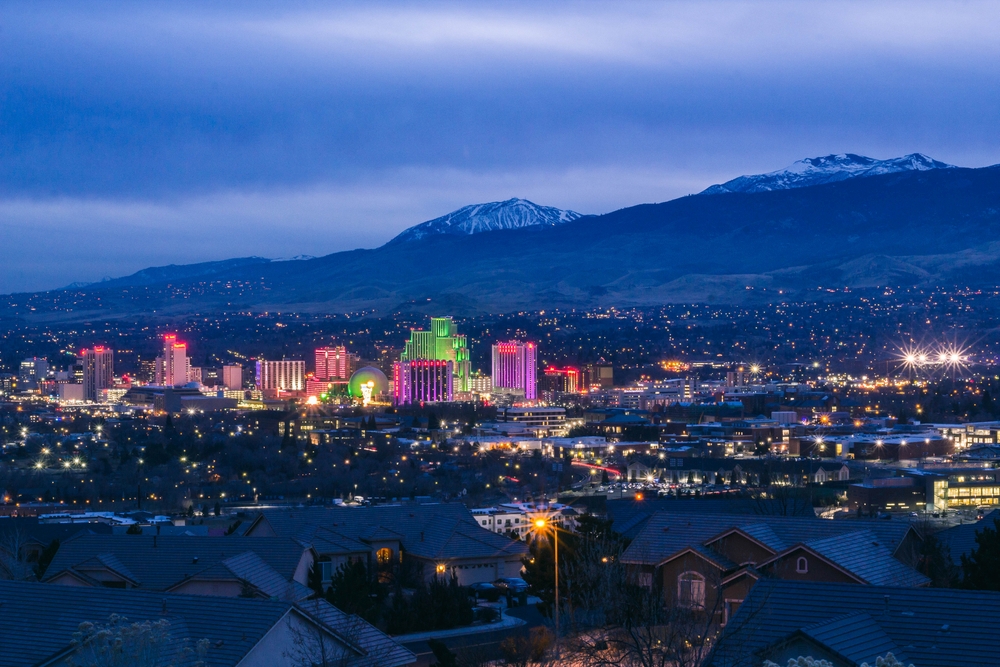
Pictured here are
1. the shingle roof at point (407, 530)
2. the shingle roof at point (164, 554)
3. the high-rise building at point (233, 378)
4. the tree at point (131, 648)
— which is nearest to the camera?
the tree at point (131, 648)

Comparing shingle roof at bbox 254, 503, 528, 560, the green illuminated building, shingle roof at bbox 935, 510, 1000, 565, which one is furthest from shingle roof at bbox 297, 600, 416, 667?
the green illuminated building

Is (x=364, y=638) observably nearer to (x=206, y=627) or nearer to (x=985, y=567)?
(x=206, y=627)

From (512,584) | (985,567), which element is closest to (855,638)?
(985,567)

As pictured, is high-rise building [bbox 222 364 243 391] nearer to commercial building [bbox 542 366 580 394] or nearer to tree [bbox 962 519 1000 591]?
commercial building [bbox 542 366 580 394]

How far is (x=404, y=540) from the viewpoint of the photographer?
2470cm

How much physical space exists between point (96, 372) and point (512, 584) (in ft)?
346

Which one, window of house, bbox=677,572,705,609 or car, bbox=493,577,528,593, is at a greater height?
window of house, bbox=677,572,705,609

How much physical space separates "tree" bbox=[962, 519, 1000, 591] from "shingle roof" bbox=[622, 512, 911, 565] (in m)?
1.42

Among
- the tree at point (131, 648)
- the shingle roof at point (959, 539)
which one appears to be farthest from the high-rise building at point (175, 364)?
the tree at point (131, 648)

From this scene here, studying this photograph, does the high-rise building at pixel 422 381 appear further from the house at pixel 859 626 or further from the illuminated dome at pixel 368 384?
the house at pixel 859 626

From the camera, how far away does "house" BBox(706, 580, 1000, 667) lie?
11570 mm

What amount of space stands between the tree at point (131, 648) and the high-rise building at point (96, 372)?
113 m

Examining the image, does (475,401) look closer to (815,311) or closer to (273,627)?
(815,311)

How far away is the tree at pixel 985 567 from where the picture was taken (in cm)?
1636
